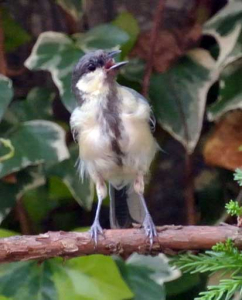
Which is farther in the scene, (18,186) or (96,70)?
(18,186)

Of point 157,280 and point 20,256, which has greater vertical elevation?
point 20,256

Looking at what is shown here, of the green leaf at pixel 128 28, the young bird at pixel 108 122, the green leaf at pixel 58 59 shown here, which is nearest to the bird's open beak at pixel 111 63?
the young bird at pixel 108 122

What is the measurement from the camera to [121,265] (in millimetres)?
1253

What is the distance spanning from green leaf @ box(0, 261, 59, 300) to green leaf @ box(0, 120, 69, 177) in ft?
0.53

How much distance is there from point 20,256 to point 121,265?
37cm

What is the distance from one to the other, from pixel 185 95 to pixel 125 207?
23 centimetres

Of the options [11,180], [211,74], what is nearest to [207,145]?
[211,74]

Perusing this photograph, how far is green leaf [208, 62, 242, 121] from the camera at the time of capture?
4.06 feet

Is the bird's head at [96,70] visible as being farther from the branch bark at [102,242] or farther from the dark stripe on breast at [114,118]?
the branch bark at [102,242]

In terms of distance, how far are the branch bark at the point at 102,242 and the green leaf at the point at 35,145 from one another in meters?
0.29

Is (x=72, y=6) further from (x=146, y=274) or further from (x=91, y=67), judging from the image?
(x=146, y=274)

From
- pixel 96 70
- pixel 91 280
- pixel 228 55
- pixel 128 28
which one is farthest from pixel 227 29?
pixel 91 280

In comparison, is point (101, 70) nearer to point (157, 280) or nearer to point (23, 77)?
point (157, 280)

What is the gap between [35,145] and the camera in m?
1.23
